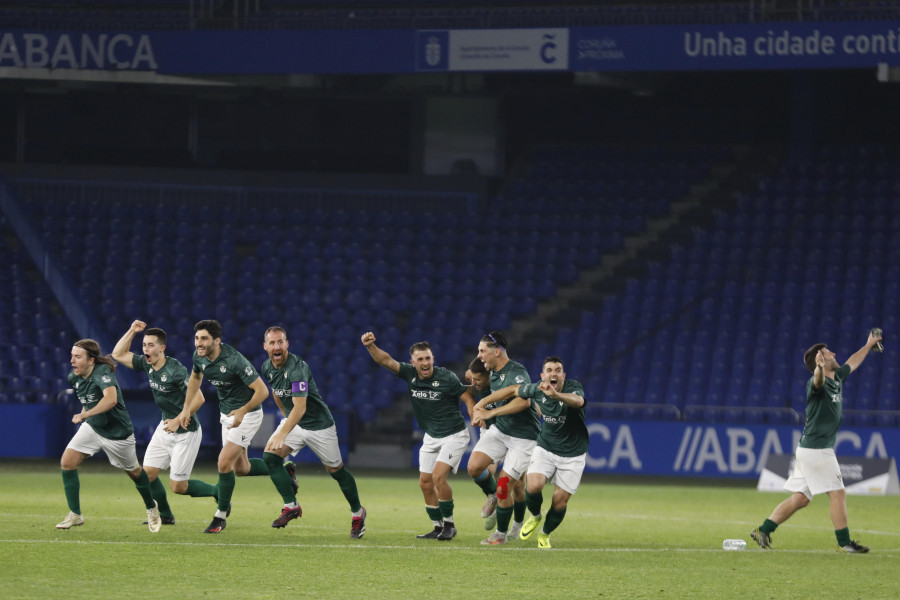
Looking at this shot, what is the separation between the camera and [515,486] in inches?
566

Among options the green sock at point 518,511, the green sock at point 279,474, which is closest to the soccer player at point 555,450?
the green sock at point 518,511

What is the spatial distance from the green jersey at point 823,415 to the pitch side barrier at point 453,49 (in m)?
12.9

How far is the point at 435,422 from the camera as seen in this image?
46.2 ft

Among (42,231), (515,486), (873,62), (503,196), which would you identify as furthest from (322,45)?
(515,486)

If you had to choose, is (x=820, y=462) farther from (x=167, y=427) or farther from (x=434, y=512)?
(x=167, y=427)

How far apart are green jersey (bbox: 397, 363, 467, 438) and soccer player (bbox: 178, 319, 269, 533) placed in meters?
1.47

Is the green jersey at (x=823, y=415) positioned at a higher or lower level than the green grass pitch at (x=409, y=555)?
higher

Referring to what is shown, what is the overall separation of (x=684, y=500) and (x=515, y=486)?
704cm

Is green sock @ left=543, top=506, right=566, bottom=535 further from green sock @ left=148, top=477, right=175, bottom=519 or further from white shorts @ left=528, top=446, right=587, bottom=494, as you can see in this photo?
green sock @ left=148, top=477, right=175, bottom=519

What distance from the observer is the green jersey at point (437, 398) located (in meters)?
14.0

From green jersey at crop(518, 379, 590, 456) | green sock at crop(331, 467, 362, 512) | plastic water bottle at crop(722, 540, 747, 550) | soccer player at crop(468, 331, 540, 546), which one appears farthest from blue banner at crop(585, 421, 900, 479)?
green sock at crop(331, 467, 362, 512)

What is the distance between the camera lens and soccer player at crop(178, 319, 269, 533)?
1371 centimetres

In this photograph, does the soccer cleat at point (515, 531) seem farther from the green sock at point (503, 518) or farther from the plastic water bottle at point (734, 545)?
the plastic water bottle at point (734, 545)

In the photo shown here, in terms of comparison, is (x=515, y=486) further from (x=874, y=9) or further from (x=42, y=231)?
(x=42, y=231)
